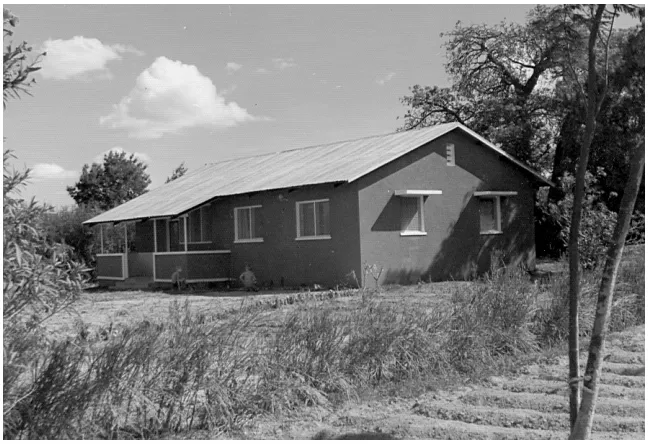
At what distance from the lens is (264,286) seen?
23.7 m

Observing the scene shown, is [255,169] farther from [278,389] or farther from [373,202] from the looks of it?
[278,389]

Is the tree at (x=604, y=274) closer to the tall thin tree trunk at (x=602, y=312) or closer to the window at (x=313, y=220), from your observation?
the tall thin tree trunk at (x=602, y=312)

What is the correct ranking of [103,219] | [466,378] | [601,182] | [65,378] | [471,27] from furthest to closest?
[471,27] → [103,219] → [601,182] → [466,378] → [65,378]

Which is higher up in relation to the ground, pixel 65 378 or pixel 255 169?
pixel 255 169

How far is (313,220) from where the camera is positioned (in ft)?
75.3

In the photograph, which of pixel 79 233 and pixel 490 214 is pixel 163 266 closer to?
pixel 490 214

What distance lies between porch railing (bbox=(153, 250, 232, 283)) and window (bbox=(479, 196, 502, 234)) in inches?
321

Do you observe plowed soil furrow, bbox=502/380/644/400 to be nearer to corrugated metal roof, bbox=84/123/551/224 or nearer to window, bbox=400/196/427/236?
corrugated metal roof, bbox=84/123/551/224

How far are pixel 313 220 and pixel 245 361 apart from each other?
15664 mm

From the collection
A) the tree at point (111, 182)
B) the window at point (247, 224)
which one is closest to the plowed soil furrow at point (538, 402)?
the window at point (247, 224)

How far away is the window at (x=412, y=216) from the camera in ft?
74.8

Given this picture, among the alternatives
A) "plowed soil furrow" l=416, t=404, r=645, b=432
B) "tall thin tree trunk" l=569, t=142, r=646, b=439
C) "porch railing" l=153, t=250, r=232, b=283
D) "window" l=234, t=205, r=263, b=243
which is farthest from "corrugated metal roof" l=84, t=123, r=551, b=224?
"tall thin tree trunk" l=569, t=142, r=646, b=439

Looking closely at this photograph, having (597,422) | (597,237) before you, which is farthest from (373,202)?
(597,422)

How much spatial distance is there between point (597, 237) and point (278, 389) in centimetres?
1369
